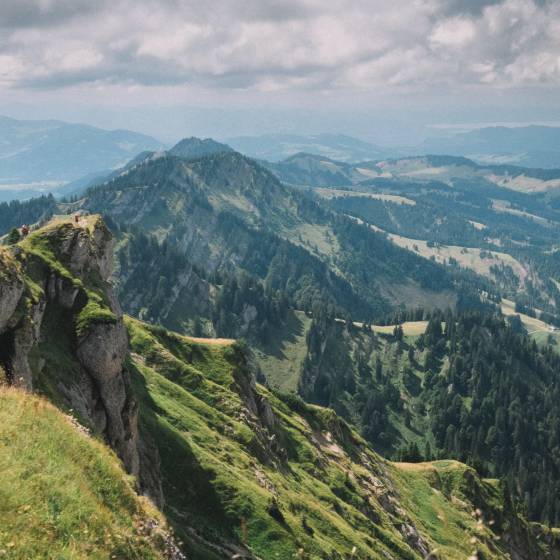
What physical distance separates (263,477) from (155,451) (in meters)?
17.6

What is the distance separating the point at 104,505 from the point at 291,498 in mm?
48357

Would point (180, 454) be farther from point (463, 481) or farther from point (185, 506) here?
point (463, 481)

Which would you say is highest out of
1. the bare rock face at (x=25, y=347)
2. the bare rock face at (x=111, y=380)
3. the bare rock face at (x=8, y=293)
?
the bare rock face at (x=8, y=293)

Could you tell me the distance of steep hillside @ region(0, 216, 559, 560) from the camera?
22.4 m

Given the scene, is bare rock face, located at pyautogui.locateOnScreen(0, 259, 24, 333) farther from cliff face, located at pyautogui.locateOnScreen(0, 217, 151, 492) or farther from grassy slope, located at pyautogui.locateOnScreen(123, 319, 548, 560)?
grassy slope, located at pyautogui.locateOnScreen(123, 319, 548, 560)

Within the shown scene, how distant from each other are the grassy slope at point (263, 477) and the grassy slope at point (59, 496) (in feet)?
59.7

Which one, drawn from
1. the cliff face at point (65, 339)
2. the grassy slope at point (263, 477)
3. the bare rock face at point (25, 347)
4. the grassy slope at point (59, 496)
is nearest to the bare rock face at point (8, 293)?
the cliff face at point (65, 339)

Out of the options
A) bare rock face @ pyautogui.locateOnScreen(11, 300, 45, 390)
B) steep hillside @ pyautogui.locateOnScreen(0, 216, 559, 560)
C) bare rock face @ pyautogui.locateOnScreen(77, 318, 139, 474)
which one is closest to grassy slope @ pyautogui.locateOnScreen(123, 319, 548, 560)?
steep hillside @ pyautogui.locateOnScreen(0, 216, 559, 560)

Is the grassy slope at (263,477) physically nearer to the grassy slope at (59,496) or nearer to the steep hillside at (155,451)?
the steep hillside at (155,451)

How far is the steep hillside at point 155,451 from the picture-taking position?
2238 centimetres

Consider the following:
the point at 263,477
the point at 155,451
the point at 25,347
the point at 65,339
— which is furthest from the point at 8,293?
the point at 263,477

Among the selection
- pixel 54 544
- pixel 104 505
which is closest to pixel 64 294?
pixel 104 505

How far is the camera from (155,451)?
177 ft

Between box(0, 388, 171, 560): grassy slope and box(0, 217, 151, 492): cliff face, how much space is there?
32.1 feet
